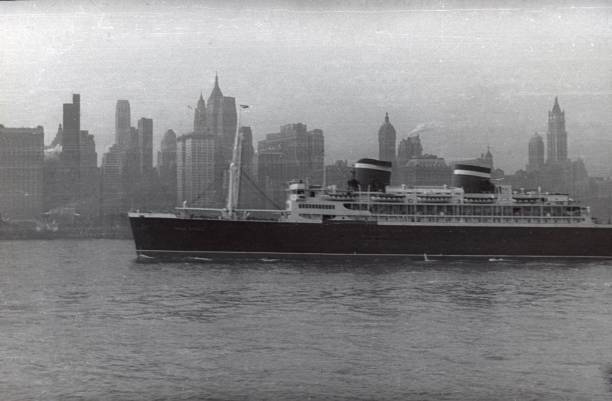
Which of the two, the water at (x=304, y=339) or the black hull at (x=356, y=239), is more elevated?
the black hull at (x=356, y=239)

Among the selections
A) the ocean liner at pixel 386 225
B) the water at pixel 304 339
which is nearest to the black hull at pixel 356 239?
the ocean liner at pixel 386 225

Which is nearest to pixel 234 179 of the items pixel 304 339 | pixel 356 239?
pixel 356 239

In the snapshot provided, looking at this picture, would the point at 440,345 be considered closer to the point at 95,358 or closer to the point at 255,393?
the point at 255,393

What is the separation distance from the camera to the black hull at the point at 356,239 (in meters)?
25.0

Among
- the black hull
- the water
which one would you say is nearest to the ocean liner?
the black hull

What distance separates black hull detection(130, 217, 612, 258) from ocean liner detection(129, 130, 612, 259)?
1.7 inches

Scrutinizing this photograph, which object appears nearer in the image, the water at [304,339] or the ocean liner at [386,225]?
the water at [304,339]

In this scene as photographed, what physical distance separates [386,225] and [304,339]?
56.2 ft

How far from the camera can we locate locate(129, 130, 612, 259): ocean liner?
25.0m

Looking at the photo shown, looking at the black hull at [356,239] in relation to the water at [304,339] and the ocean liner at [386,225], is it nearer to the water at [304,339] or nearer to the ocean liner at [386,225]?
the ocean liner at [386,225]

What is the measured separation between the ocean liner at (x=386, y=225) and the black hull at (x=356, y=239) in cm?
4

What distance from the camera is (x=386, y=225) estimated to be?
2645 cm

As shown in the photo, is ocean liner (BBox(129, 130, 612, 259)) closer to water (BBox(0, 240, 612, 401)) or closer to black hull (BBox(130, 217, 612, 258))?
black hull (BBox(130, 217, 612, 258))

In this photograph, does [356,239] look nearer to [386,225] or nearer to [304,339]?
[386,225]
